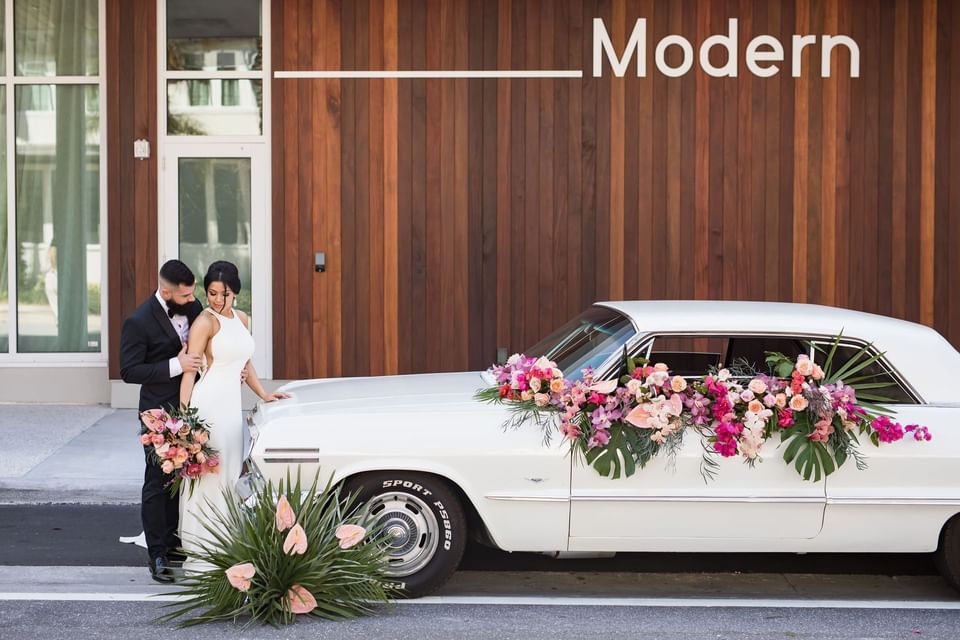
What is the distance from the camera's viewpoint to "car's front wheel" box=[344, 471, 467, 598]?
5.75m

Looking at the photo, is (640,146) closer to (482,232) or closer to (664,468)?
(482,232)

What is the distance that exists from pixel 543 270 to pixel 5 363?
17.6 feet

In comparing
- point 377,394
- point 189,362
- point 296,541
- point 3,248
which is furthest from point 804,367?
point 3,248

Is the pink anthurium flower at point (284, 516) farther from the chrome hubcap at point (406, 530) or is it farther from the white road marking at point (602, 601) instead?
the white road marking at point (602, 601)

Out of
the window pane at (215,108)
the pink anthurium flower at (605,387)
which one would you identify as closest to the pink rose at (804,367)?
the pink anthurium flower at (605,387)

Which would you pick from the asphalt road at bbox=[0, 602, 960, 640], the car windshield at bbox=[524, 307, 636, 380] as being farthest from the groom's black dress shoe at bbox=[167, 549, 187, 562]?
the car windshield at bbox=[524, 307, 636, 380]

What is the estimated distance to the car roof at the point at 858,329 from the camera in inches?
233

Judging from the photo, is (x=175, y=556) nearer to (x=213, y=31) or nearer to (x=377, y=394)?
(x=377, y=394)

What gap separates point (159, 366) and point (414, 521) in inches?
62.9

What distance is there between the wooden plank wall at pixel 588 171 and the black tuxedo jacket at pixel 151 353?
5165 millimetres

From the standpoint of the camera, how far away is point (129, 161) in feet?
37.6

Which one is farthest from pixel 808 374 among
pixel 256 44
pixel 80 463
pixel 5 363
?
pixel 5 363

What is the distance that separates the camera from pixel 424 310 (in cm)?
1149

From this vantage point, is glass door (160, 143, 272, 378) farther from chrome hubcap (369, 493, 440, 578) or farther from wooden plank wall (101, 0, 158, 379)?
chrome hubcap (369, 493, 440, 578)
